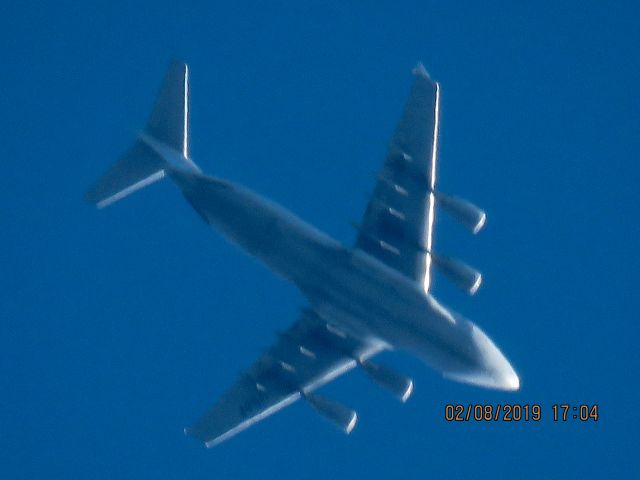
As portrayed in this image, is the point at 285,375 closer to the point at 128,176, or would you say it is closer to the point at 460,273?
the point at 460,273

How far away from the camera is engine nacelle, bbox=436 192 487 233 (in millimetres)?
36750

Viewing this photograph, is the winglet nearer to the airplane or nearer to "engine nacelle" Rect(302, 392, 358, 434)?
the airplane

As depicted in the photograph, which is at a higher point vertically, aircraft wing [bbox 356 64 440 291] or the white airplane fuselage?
aircraft wing [bbox 356 64 440 291]

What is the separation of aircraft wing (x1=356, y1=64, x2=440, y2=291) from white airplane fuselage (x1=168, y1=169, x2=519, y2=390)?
3.29 feet

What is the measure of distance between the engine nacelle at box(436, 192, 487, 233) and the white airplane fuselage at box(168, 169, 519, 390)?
11.3 ft


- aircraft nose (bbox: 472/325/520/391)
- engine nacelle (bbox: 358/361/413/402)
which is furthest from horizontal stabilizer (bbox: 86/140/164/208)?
aircraft nose (bbox: 472/325/520/391)

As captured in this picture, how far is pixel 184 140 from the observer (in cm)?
4350

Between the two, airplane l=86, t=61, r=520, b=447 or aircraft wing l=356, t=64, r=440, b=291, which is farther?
airplane l=86, t=61, r=520, b=447

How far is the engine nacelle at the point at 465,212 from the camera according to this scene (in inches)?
1447

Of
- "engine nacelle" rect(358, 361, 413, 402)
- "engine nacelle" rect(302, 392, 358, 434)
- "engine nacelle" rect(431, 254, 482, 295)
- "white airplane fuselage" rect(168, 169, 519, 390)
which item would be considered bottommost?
"engine nacelle" rect(302, 392, 358, 434)

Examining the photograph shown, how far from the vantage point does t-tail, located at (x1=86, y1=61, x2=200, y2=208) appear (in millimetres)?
41875

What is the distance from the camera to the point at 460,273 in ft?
124

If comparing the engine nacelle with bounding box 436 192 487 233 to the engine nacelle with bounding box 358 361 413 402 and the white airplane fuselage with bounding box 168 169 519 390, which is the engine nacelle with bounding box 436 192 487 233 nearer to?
the white airplane fuselage with bounding box 168 169 519 390

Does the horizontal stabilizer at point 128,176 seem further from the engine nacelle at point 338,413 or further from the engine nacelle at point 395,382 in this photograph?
the engine nacelle at point 395,382
